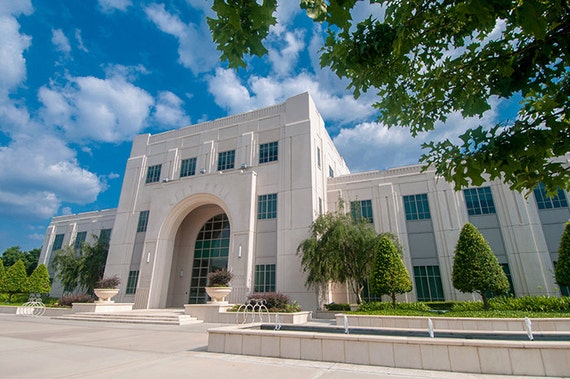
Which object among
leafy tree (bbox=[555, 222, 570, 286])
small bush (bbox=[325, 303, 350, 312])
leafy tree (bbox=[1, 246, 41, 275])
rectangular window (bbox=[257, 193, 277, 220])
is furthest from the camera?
leafy tree (bbox=[1, 246, 41, 275])

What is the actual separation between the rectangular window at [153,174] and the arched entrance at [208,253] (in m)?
6.22

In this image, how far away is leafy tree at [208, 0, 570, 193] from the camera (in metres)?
2.68

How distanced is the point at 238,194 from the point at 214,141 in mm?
6319

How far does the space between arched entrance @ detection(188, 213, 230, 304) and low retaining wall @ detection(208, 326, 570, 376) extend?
55.9 feet

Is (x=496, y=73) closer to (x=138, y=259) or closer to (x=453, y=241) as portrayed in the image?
(x=453, y=241)

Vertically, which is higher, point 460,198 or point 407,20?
point 460,198

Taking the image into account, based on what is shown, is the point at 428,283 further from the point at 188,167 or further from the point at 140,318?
the point at 188,167

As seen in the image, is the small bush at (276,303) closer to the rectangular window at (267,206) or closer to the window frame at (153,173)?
the rectangular window at (267,206)

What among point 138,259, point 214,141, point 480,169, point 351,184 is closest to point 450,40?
point 480,169

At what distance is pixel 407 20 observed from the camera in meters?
3.65

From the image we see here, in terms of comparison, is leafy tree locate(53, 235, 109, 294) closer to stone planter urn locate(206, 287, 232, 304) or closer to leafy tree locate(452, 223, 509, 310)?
stone planter urn locate(206, 287, 232, 304)

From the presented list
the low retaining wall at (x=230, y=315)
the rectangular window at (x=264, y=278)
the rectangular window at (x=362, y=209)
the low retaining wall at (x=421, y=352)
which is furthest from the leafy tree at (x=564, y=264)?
the rectangular window at (x=264, y=278)

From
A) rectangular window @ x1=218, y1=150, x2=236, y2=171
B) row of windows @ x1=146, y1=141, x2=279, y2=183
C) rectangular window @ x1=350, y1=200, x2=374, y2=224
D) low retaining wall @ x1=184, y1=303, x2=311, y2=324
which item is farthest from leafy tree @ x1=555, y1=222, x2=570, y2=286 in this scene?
rectangular window @ x1=218, y1=150, x2=236, y2=171

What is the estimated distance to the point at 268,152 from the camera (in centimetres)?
2289
